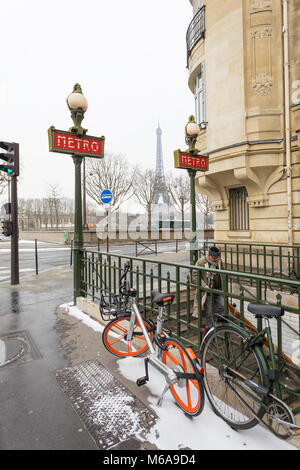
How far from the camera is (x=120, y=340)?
4090 millimetres

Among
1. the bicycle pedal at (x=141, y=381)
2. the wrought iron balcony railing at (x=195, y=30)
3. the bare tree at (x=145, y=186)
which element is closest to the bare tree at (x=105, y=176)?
the bare tree at (x=145, y=186)

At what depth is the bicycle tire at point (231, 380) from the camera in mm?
2188

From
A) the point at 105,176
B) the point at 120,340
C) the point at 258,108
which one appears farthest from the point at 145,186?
the point at 120,340

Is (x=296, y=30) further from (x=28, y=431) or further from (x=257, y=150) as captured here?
(x=28, y=431)

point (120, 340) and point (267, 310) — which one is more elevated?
point (267, 310)

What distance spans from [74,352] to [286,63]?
1073 centimetres

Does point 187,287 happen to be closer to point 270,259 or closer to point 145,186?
A: point 270,259

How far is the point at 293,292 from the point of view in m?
6.29

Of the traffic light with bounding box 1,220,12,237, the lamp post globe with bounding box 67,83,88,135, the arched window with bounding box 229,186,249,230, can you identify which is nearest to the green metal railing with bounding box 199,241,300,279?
the arched window with bounding box 229,186,249,230

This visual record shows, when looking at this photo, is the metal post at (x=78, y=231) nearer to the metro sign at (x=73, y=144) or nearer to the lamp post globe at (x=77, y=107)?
the metro sign at (x=73, y=144)

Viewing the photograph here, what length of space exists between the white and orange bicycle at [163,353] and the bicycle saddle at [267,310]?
73 cm

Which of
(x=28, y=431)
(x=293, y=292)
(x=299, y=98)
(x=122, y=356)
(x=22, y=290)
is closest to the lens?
(x=28, y=431)

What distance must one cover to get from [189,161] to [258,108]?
3965mm
